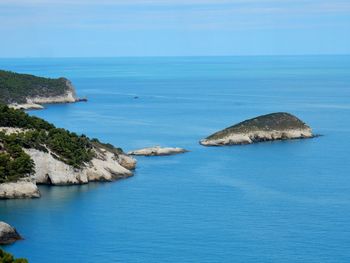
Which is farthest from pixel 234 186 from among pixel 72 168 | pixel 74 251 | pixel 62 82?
pixel 62 82

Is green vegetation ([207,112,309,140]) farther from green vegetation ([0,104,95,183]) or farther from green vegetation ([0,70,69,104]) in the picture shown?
green vegetation ([0,70,69,104])

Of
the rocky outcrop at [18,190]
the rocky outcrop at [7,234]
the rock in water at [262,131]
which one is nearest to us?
the rocky outcrop at [7,234]

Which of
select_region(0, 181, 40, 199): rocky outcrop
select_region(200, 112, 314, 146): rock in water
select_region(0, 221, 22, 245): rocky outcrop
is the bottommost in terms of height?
select_region(0, 221, 22, 245): rocky outcrop

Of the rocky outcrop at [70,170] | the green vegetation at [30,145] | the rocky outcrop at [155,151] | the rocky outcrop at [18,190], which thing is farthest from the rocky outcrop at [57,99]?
the rocky outcrop at [18,190]

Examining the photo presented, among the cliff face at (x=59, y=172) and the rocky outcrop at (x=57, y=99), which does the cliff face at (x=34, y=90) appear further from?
the cliff face at (x=59, y=172)

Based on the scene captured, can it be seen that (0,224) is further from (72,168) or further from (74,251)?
(72,168)

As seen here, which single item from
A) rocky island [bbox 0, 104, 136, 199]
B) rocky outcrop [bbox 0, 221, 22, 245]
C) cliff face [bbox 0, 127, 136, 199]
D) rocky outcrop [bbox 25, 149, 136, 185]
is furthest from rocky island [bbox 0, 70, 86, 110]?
rocky outcrop [bbox 0, 221, 22, 245]

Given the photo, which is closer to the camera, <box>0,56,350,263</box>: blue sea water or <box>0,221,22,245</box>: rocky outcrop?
<box>0,56,350,263</box>: blue sea water
